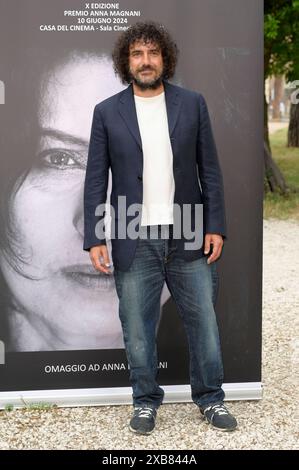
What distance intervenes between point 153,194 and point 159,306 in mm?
683

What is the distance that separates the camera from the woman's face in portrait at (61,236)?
3.88 m

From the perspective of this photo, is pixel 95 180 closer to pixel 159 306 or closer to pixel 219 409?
pixel 159 306

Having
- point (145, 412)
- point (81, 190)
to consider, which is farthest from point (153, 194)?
point (145, 412)

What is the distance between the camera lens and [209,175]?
12.0ft

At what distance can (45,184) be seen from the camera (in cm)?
397

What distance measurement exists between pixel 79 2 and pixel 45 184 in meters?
1.02

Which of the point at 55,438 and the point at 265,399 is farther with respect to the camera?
the point at 265,399

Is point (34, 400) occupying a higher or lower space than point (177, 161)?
lower

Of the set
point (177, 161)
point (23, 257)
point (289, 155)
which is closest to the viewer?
point (177, 161)

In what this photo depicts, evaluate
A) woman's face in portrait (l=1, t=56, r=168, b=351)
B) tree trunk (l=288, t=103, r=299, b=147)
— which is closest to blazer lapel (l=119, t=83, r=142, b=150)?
woman's face in portrait (l=1, t=56, r=168, b=351)

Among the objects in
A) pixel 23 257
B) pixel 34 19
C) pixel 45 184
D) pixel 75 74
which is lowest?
pixel 23 257

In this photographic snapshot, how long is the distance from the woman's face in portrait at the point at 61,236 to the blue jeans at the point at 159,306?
1.29 ft
